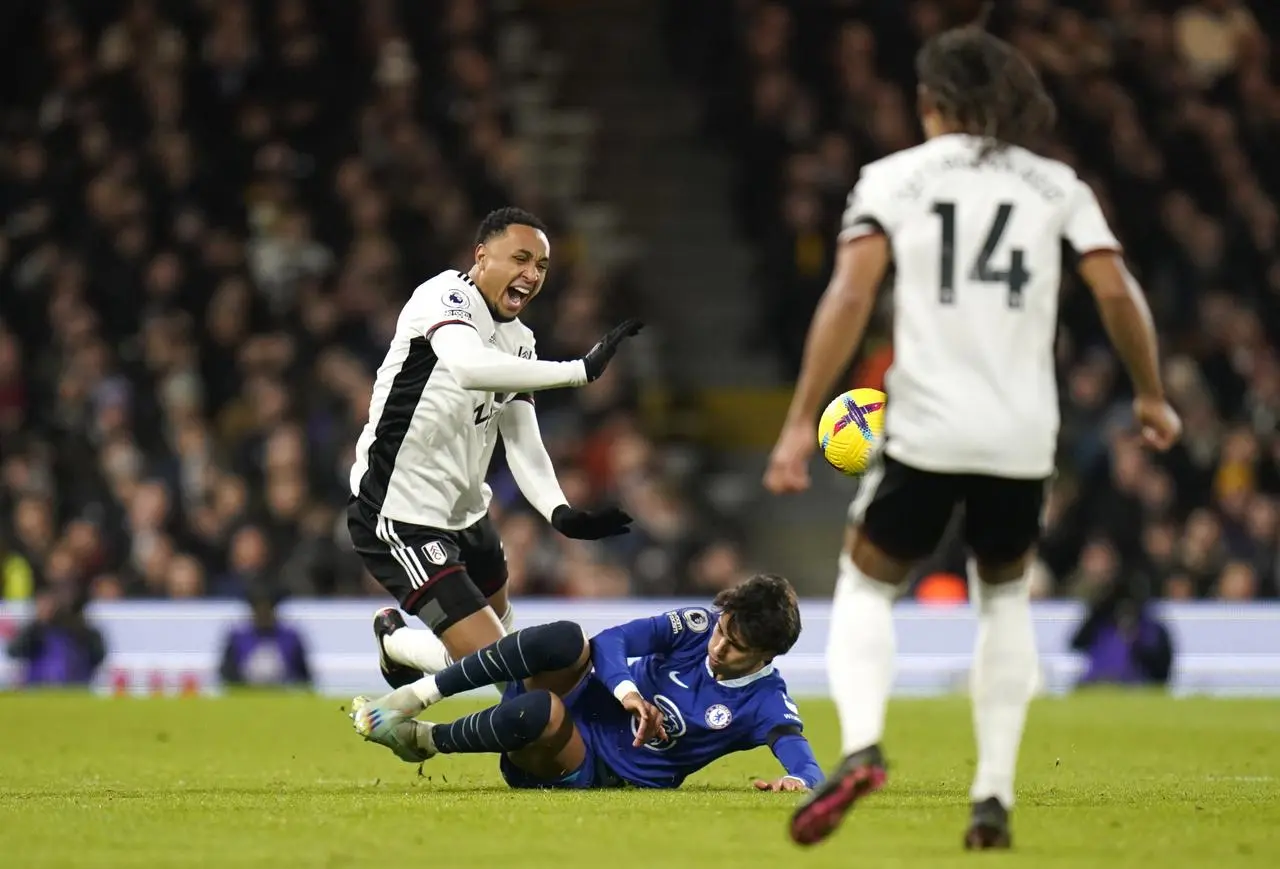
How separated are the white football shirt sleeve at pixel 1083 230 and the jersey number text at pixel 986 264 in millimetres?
195

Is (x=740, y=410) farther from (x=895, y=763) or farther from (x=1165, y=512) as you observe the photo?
(x=895, y=763)

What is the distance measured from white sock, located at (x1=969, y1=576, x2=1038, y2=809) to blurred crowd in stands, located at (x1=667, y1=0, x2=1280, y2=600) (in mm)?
10752

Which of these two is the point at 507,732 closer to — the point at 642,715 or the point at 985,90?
the point at 642,715

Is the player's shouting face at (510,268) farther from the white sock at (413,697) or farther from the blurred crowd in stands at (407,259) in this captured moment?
the blurred crowd in stands at (407,259)

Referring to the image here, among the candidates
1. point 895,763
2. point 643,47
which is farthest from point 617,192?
point 895,763

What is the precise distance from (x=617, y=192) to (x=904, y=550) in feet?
54.8

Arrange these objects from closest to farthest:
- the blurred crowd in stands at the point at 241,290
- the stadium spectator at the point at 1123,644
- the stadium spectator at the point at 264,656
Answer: the stadium spectator at the point at 264,656 < the stadium spectator at the point at 1123,644 < the blurred crowd in stands at the point at 241,290

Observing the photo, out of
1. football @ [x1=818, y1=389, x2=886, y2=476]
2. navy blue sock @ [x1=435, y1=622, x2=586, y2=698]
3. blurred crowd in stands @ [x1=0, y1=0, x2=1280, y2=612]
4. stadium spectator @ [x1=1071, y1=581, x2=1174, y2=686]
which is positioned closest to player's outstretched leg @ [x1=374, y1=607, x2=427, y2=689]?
navy blue sock @ [x1=435, y1=622, x2=586, y2=698]

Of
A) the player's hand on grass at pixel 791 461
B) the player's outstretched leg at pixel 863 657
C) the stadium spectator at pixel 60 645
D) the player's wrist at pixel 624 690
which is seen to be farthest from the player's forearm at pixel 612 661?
the stadium spectator at pixel 60 645

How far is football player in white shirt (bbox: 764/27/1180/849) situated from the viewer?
5.97 m

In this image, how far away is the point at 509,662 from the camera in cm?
775

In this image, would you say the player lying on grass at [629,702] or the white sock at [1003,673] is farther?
the player lying on grass at [629,702]

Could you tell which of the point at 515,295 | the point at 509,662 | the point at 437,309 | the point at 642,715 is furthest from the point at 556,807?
the point at 515,295

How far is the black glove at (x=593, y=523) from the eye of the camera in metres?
8.28
